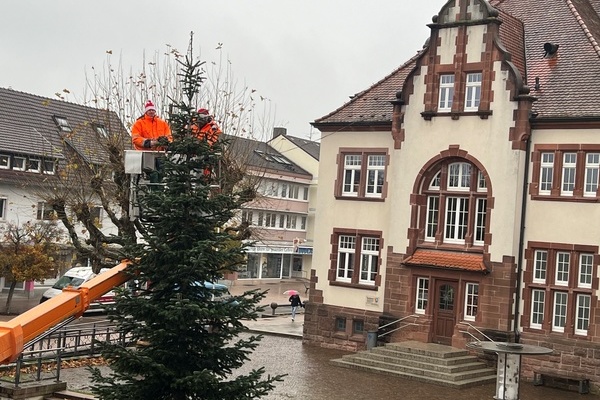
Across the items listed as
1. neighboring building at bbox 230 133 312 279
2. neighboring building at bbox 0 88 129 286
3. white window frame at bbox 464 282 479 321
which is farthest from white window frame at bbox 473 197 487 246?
neighboring building at bbox 230 133 312 279

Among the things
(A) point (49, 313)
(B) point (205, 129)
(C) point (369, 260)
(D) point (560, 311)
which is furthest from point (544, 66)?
(A) point (49, 313)

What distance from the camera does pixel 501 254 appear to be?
2847 cm

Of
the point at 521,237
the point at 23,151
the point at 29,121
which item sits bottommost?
the point at 521,237

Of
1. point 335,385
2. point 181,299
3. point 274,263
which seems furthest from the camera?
point 274,263

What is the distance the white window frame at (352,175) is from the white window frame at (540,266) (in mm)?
7155

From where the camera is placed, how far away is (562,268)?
27750mm

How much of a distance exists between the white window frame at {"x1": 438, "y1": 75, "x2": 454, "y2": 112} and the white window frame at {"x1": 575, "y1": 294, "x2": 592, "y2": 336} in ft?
24.8

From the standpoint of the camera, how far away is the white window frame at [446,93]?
98.8ft

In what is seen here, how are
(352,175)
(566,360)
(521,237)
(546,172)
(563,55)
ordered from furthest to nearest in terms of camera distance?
(352,175) < (563,55) < (521,237) < (546,172) < (566,360)

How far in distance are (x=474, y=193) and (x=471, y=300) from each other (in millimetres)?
3496

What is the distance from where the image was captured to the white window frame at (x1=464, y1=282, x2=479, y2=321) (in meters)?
29.2

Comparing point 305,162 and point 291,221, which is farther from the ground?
point 305,162

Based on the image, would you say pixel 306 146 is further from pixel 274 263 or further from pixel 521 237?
pixel 521 237

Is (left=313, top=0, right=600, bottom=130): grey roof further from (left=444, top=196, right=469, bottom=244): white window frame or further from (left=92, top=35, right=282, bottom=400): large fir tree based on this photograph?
(left=92, top=35, right=282, bottom=400): large fir tree
